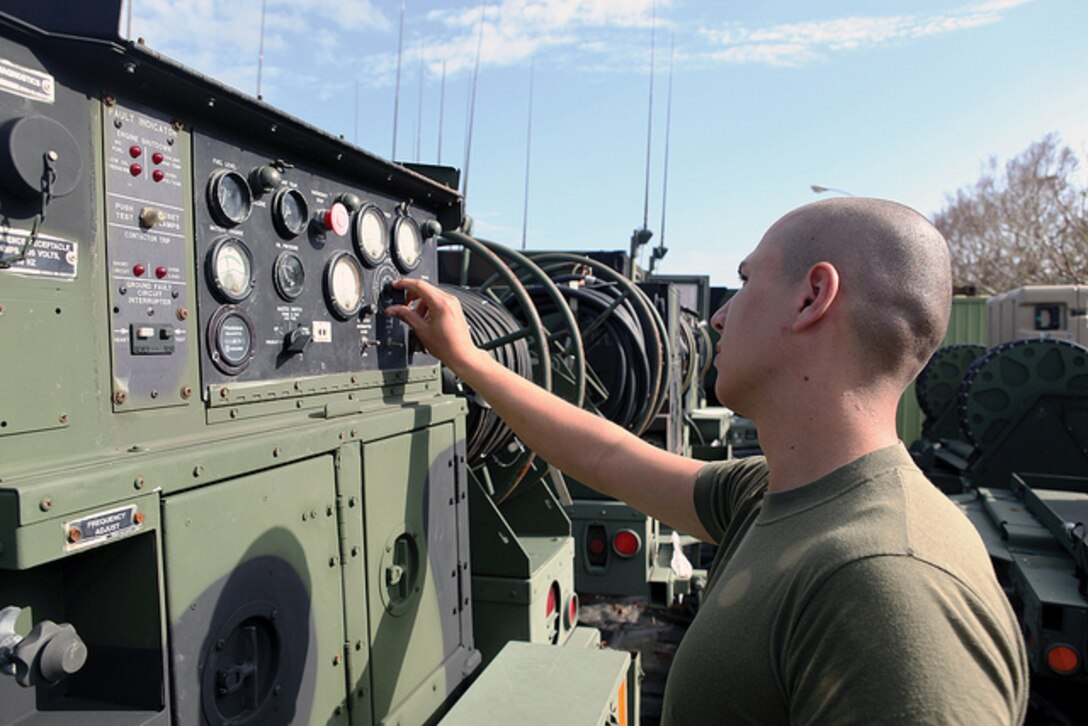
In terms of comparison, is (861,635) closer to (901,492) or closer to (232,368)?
(901,492)

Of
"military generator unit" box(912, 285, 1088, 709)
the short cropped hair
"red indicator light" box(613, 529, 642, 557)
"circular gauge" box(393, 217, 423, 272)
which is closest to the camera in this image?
the short cropped hair

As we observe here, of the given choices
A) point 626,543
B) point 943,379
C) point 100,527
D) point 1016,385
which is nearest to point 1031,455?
point 1016,385

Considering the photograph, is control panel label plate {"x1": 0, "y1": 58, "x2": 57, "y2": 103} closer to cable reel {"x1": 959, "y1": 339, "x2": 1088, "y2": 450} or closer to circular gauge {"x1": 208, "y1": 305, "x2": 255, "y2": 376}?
circular gauge {"x1": 208, "y1": 305, "x2": 255, "y2": 376}

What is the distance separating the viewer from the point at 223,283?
1.84m

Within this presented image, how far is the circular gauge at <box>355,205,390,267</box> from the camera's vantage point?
7.77ft

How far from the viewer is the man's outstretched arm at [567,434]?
204cm

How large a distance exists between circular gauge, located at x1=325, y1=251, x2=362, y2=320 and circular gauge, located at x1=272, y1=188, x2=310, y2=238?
0.15 m

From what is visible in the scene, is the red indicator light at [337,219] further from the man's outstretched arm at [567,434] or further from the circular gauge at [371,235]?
the man's outstretched arm at [567,434]

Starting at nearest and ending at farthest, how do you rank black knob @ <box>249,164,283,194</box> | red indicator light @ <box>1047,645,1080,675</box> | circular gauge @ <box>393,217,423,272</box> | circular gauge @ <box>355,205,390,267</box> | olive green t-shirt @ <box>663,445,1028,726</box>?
olive green t-shirt @ <box>663,445,1028,726</box> < black knob @ <box>249,164,283,194</box> < circular gauge @ <box>355,205,390,267</box> < circular gauge @ <box>393,217,423,272</box> < red indicator light @ <box>1047,645,1080,675</box>

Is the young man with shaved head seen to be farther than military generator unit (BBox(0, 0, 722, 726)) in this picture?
No

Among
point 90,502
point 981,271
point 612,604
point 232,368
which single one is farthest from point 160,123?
point 981,271

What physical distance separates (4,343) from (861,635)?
1401 mm

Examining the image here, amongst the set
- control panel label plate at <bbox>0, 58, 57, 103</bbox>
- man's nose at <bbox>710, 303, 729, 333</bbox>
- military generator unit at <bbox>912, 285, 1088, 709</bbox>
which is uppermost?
control panel label plate at <bbox>0, 58, 57, 103</bbox>

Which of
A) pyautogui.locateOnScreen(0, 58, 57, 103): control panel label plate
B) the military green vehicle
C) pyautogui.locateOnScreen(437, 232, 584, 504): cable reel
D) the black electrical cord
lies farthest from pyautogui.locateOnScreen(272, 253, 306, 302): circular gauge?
the black electrical cord
